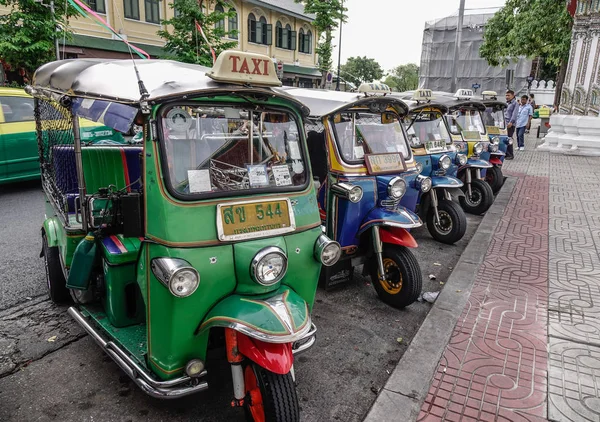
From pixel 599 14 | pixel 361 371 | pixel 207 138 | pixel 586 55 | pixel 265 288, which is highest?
pixel 599 14

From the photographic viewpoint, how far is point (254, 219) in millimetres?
2781

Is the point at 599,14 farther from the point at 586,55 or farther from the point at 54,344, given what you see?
the point at 54,344

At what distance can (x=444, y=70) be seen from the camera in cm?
3878

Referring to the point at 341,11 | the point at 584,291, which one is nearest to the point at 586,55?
the point at 341,11

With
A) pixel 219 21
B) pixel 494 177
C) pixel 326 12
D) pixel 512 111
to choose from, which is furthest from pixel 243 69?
pixel 326 12

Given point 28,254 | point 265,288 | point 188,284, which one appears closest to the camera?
point 188,284

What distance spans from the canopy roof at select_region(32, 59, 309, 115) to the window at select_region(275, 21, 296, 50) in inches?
1006

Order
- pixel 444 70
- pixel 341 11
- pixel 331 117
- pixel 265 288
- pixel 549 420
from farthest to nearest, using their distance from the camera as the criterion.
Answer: pixel 444 70 < pixel 341 11 < pixel 331 117 < pixel 549 420 < pixel 265 288

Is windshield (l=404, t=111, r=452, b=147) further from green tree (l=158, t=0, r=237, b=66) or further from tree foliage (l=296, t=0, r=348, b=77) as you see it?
tree foliage (l=296, t=0, r=348, b=77)

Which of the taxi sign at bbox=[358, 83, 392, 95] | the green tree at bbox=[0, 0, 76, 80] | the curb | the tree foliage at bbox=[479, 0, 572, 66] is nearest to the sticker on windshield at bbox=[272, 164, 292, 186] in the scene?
the curb

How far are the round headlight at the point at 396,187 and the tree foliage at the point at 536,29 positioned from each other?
1899cm

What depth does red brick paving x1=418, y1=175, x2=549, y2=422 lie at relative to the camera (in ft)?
9.96

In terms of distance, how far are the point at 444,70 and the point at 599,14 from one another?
73.7ft

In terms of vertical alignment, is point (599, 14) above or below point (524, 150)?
above
